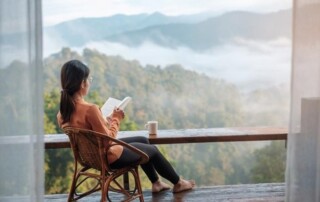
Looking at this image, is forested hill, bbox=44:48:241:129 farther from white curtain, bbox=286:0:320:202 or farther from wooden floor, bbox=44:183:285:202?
white curtain, bbox=286:0:320:202

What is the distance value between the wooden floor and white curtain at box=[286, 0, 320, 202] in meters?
1.12

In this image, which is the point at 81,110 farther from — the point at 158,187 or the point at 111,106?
the point at 158,187

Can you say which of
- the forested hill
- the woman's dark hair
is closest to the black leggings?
the woman's dark hair

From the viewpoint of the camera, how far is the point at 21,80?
2.26 metres

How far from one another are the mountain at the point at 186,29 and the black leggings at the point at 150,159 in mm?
1761

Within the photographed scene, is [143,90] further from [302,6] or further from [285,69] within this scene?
[302,6]

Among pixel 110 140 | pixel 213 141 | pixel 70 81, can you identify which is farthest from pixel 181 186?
pixel 70 81

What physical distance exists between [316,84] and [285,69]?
270 cm

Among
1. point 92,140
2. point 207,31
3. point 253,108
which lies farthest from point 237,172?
point 92,140

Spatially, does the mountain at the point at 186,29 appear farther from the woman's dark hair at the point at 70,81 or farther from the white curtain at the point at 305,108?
the white curtain at the point at 305,108

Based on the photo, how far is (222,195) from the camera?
12.3 ft

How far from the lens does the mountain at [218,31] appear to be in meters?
5.08

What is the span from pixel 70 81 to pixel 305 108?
1.53 metres

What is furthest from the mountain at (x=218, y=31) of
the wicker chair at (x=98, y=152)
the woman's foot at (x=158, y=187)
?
the wicker chair at (x=98, y=152)
